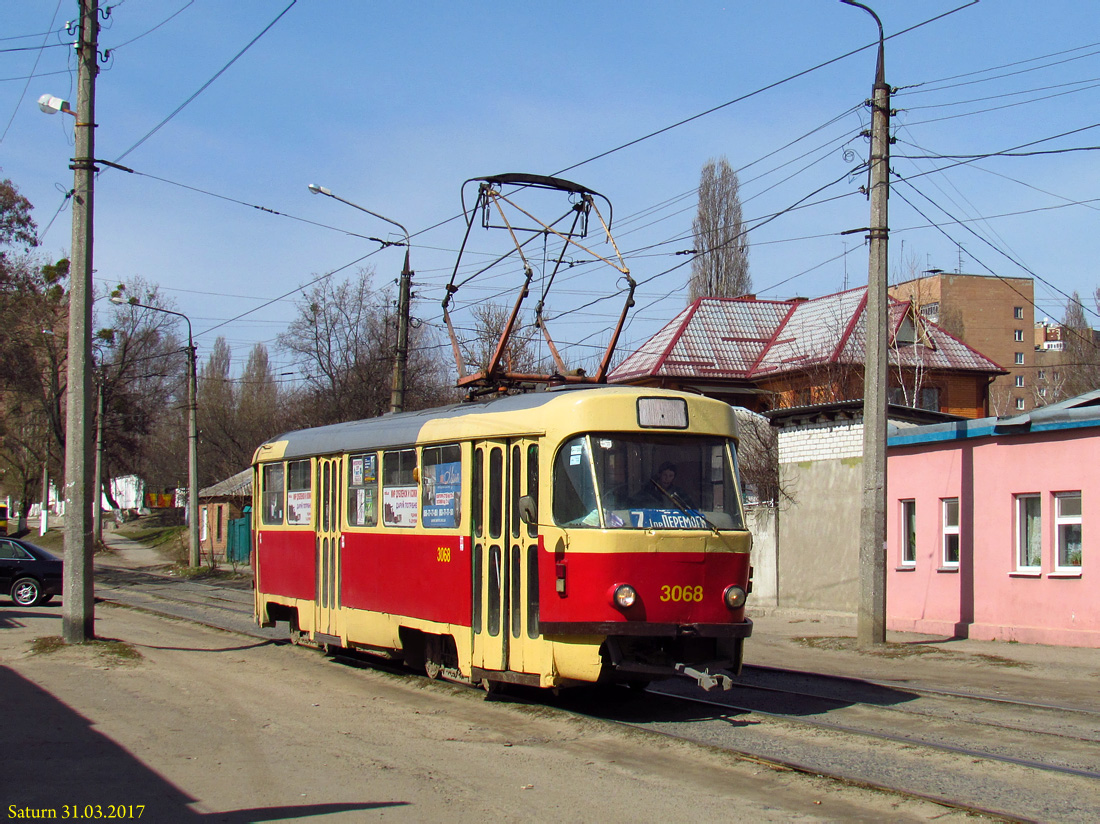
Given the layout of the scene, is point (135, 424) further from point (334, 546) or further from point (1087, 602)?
point (1087, 602)

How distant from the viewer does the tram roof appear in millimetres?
10195

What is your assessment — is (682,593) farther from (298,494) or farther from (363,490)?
(298,494)

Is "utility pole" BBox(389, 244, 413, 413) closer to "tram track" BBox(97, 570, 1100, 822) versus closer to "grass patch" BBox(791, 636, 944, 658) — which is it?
"grass patch" BBox(791, 636, 944, 658)

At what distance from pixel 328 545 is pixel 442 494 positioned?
335 cm

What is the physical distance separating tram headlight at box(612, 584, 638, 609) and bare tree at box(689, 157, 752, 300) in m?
Answer: 49.4

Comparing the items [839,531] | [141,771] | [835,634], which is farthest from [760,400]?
[141,771]

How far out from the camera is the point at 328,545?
551 inches

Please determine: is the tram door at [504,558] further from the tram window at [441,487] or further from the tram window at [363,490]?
the tram window at [363,490]

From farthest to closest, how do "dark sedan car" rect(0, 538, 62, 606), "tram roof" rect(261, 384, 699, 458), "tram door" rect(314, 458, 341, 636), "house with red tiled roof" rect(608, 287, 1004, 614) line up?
1. "dark sedan car" rect(0, 538, 62, 606)
2. "house with red tiled roof" rect(608, 287, 1004, 614)
3. "tram door" rect(314, 458, 341, 636)
4. "tram roof" rect(261, 384, 699, 458)

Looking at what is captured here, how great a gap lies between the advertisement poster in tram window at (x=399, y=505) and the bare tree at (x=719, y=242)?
4656 cm

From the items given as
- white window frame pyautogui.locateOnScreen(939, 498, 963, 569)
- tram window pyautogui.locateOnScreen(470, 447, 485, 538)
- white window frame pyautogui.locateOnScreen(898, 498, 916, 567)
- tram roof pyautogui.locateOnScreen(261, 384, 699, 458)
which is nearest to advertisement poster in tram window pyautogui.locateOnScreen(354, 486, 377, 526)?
tram roof pyautogui.locateOnScreen(261, 384, 699, 458)

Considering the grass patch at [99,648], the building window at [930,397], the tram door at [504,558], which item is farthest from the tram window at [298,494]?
the building window at [930,397]

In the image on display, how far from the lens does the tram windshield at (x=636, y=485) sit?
370 inches

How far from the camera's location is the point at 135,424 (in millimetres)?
51906
